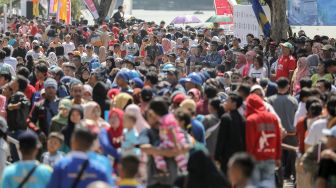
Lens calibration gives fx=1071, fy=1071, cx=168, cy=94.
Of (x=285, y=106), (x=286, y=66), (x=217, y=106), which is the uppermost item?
(x=217, y=106)

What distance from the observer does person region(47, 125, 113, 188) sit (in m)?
9.02

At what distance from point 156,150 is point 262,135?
178cm

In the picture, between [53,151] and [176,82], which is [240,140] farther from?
[176,82]

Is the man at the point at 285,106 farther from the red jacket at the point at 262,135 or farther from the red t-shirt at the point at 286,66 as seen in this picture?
the red t-shirt at the point at 286,66

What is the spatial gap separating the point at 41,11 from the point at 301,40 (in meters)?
41.5

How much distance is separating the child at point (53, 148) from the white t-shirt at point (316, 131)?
108 inches

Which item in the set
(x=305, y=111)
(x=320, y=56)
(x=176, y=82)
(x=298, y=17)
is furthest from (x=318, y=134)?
(x=298, y=17)

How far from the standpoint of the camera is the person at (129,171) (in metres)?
8.83

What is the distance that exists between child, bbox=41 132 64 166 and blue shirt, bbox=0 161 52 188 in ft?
6.56

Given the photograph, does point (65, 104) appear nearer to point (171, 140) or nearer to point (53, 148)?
point (53, 148)

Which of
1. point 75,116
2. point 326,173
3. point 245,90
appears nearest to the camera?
point 326,173

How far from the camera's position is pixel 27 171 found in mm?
9203

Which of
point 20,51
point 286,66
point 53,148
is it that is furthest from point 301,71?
point 20,51

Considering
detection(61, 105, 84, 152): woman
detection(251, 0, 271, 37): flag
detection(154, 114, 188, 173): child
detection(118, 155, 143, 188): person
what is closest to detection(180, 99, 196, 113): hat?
detection(61, 105, 84, 152): woman
